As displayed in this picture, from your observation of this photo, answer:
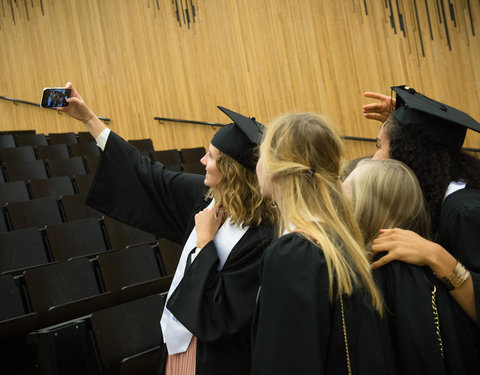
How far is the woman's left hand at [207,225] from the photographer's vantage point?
1.42 meters

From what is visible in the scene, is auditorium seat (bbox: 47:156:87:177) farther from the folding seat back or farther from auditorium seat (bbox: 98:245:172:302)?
auditorium seat (bbox: 98:245:172:302)

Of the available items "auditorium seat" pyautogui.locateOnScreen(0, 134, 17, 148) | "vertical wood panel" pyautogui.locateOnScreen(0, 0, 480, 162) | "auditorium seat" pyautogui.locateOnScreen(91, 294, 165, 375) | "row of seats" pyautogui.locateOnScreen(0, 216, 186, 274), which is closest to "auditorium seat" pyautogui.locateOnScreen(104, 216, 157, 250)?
"row of seats" pyautogui.locateOnScreen(0, 216, 186, 274)

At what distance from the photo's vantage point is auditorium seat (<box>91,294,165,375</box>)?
2.03 m

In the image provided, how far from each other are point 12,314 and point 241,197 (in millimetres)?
1319

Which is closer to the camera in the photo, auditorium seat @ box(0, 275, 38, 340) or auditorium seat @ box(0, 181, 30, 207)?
auditorium seat @ box(0, 275, 38, 340)

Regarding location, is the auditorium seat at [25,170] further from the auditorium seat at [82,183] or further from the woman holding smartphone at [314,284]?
the woman holding smartphone at [314,284]

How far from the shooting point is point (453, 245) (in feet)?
4.13

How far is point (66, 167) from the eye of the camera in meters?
4.31

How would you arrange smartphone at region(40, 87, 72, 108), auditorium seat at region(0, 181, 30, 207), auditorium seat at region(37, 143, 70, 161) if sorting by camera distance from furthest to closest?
auditorium seat at region(37, 143, 70, 161) → auditorium seat at region(0, 181, 30, 207) → smartphone at region(40, 87, 72, 108)

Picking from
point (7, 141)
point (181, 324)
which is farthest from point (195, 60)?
point (181, 324)

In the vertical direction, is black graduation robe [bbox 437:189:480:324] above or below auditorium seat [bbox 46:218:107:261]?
above

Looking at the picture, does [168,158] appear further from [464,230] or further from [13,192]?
[464,230]

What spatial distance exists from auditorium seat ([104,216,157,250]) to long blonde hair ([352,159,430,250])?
218 centimetres

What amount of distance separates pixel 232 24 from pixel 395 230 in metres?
5.19
